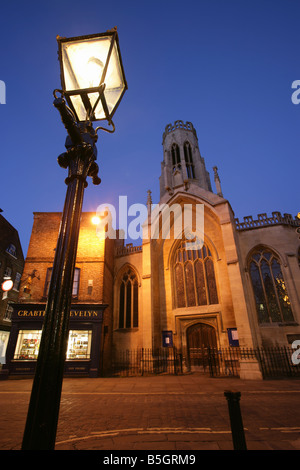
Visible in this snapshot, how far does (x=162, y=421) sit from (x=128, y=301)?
45.8ft

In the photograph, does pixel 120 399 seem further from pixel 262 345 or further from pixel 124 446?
pixel 262 345

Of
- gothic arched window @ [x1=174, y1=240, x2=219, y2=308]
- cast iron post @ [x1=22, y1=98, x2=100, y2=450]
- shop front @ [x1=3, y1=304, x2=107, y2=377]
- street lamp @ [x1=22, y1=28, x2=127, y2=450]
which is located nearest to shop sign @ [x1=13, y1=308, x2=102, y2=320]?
shop front @ [x1=3, y1=304, x2=107, y2=377]

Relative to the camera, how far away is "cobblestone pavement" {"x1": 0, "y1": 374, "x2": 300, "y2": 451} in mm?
3531

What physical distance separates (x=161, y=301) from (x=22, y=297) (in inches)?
377

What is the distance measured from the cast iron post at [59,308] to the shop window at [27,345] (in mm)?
13667

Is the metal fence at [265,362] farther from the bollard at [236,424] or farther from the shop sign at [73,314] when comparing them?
the bollard at [236,424]

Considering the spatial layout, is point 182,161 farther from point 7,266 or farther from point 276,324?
point 7,266

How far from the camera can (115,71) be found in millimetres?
2922

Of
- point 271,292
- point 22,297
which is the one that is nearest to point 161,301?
point 271,292

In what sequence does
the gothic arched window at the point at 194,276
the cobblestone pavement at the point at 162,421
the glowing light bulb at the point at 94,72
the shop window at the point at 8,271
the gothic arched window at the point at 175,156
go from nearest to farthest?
the glowing light bulb at the point at 94,72 < the cobblestone pavement at the point at 162,421 < the gothic arched window at the point at 194,276 < the shop window at the point at 8,271 < the gothic arched window at the point at 175,156

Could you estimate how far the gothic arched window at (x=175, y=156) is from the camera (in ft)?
83.0

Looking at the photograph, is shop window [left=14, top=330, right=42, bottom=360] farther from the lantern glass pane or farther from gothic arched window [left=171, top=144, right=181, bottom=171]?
gothic arched window [left=171, top=144, right=181, bottom=171]

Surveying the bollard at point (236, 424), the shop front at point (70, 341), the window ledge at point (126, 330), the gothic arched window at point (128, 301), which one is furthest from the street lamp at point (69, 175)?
the gothic arched window at point (128, 301)

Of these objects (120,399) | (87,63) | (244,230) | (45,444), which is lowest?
(120,399)
